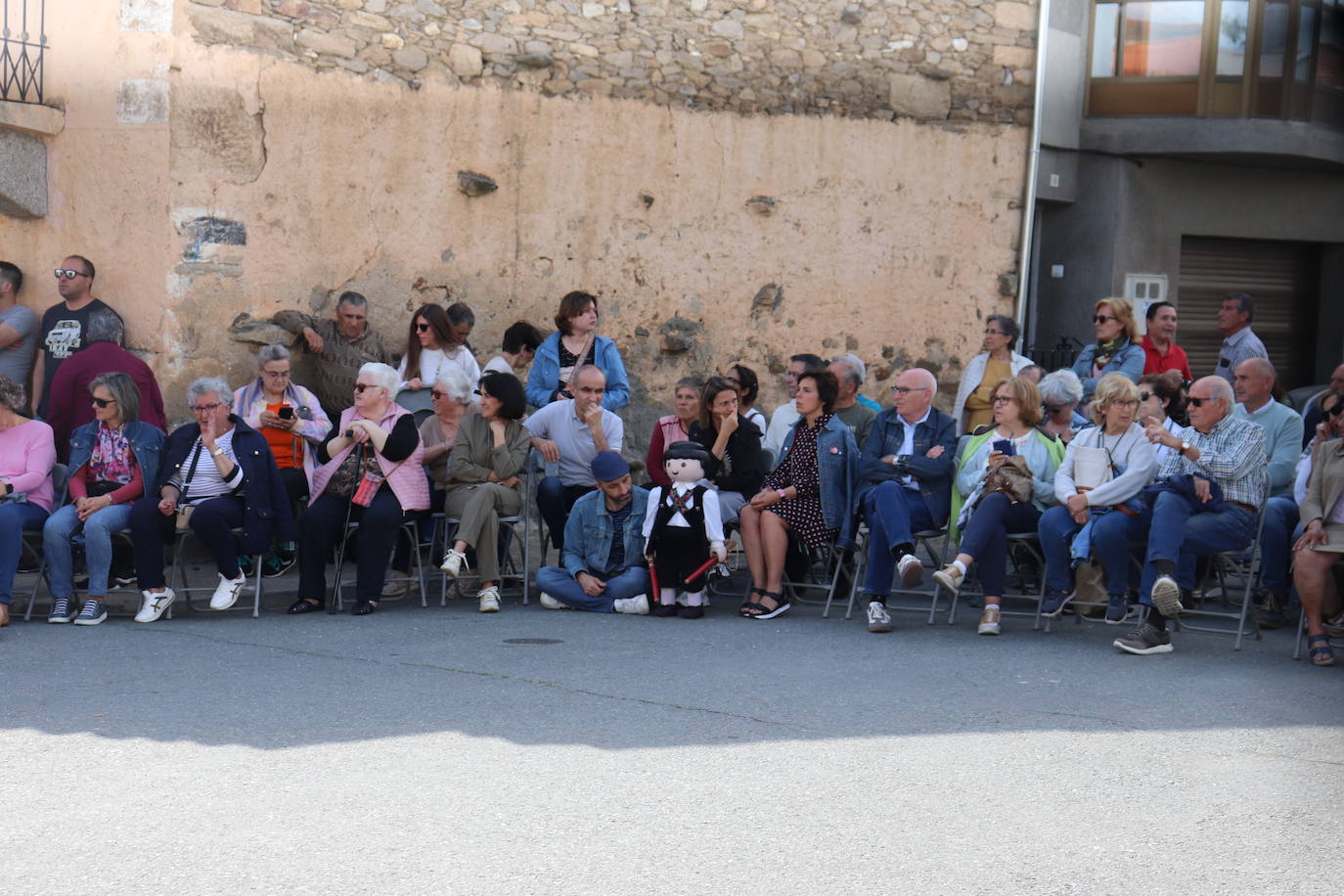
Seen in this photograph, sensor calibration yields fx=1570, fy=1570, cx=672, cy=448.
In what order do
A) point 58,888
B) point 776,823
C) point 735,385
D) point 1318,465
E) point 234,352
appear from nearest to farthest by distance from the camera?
point 58,888, point 776,823, point 1318,465, point 735,385, point 234,352

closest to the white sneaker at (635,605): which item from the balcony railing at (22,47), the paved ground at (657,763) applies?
the paved ground at (657,763)

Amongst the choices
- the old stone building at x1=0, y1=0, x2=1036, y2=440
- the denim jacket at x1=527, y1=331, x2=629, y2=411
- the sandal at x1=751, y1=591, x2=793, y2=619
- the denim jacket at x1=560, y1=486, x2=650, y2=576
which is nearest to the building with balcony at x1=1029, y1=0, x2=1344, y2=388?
the old stone building at x1=0, y1=0, x2=1036, y2=440

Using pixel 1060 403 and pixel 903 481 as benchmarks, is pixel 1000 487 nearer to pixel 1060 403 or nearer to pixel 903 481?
pixel 903 481

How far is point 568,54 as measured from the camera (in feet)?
35.0

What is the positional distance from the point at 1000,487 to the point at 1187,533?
3.04ft

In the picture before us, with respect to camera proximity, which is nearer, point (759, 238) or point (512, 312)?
point (512, 312)

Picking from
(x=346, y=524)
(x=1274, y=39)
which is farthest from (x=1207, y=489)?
(x=1274, y=39)

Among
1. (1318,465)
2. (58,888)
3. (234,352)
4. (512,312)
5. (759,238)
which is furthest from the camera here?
(759,238)

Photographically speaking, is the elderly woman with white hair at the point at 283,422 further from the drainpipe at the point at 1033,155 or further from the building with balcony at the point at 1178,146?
the building with balcony at the point at 1178,146

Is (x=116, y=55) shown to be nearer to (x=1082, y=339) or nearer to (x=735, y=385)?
(x=735, y=385)

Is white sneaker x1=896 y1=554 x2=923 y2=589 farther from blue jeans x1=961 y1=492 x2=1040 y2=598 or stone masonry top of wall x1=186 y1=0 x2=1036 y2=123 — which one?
stone masonry top of wall x1=186 y1=0 x2=1036 y2=123

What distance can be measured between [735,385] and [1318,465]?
3190 millimetres

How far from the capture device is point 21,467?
805 centimetres

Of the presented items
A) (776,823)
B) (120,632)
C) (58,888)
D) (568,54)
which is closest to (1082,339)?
(568,54)
